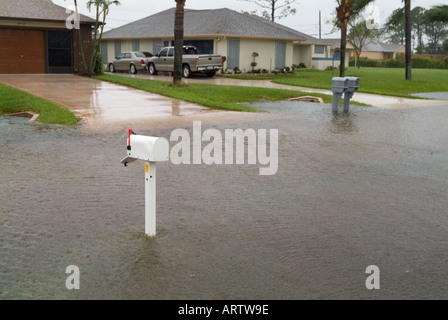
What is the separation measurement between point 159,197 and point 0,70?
85.5ft

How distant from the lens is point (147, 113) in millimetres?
14969

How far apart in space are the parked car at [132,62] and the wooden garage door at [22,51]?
20.7 ft

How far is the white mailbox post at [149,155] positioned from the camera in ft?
16.7

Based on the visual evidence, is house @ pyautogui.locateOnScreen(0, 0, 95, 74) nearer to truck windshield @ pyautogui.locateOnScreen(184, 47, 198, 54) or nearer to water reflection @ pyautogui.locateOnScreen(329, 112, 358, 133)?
truck windshield @ pyautogui.locateOnScreen(184, 47, 198, 54)

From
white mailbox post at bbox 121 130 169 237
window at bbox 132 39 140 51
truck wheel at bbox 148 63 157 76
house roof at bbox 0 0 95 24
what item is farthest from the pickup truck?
white mailbox post at bbox 121 130 169 237

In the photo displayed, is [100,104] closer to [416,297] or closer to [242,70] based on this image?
[416,297]

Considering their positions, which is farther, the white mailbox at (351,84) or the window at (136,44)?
the window at (136,44)

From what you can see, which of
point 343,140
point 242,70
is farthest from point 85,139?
point 242,70

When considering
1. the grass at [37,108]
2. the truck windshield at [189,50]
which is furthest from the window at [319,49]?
the grass at [37,108]

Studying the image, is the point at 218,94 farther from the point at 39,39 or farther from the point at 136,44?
the point at 136,44

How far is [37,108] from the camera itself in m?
14.3

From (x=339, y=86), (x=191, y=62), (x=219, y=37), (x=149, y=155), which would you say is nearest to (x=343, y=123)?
(x=339, y=86)

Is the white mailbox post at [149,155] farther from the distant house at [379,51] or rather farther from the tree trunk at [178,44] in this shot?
the distant house at [379,51]
